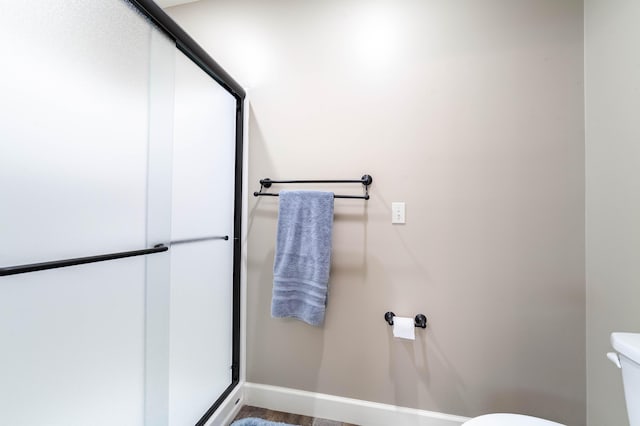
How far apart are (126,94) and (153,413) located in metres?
1.14

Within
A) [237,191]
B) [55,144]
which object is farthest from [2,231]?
[237,191]

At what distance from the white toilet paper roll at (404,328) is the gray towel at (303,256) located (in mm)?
374

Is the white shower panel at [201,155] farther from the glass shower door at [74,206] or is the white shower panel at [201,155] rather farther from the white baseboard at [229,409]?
the white baseboard at [229,409]

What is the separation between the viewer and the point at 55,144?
65 centimetres

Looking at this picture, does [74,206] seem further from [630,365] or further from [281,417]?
[630,365]

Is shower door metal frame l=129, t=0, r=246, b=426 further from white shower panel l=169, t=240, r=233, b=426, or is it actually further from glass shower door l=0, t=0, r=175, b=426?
glass shower door l=0, t=0, r=175, b=426

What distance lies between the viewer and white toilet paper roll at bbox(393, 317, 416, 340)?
4.05 ft

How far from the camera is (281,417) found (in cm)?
142

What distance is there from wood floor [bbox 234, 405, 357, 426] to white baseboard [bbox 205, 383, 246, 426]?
1.6 inches

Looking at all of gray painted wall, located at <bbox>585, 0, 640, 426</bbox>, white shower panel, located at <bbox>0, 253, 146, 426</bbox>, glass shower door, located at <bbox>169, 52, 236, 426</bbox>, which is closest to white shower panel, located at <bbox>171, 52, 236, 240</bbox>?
glass shower door, located at <bbox>169, 52, 236, 426</bbox>

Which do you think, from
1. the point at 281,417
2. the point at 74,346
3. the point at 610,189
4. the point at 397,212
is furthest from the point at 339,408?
the point at 610,189

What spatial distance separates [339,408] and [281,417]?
331 millimetres

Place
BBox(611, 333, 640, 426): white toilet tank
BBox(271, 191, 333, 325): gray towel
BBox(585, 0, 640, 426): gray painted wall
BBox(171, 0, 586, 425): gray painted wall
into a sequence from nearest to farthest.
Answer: BBox(611, 333, 640, 426): white toilet tank → BBox(585, 0, 640, 426): gray painted wall → BBox(171, 0, 586, 425): gray painted wall → BBox(271, 191, 333, 325): gray towel

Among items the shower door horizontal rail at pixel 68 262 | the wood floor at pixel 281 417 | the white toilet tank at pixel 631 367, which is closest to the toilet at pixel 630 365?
the white toilet tank at pixel 631 367
